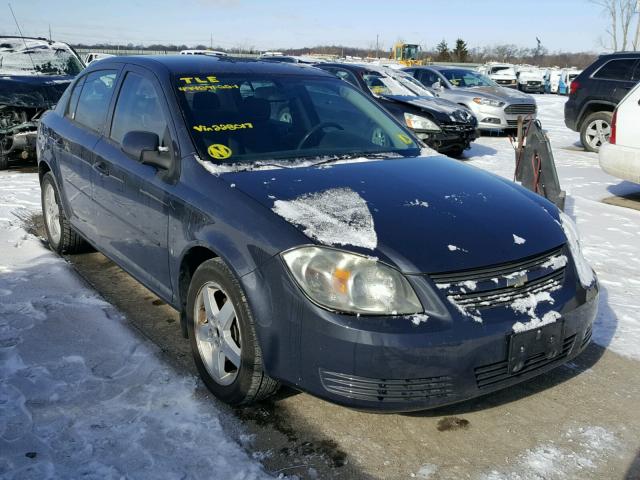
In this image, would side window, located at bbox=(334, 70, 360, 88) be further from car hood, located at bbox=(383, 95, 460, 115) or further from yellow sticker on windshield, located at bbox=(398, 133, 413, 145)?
yellow sticker on windshield, located at bbox=(398, 133, 413, 145)

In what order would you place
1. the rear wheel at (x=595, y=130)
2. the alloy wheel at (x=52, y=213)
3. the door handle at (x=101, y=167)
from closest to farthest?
the door handle at (x=101, y=167), the alloy wheel at (x=52, y=213), the rear wheel at (x=595, y=130)

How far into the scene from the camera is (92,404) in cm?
299

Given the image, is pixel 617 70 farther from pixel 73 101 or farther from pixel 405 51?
pixel 405 51

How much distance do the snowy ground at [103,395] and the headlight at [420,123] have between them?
514 centimetres

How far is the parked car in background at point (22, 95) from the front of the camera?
878 cm

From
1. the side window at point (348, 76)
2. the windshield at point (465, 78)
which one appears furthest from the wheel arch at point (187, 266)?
the windshield at point (465, 78)

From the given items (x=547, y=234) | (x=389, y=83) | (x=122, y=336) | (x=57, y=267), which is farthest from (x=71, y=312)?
(x=389, y=83)

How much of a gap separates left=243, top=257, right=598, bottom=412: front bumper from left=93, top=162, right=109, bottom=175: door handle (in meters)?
1.82

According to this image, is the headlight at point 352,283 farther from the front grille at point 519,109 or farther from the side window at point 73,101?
the front grille at point 519,109

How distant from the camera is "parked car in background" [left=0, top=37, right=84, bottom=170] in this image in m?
8.78

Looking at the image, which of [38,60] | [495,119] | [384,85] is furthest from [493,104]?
[38,60]

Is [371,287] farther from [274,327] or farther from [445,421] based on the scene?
[445,421]

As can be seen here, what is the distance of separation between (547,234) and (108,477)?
2.22 m

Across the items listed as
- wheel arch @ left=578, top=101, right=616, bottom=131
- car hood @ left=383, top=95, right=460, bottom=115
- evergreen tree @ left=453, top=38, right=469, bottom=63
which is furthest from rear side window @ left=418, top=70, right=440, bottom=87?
evergreen tree @ left=453, top=38, right=469, bottom=63
